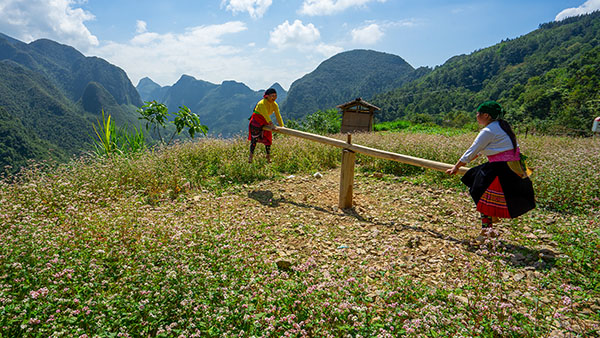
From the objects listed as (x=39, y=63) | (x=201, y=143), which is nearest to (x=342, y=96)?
(x=201, y=143)

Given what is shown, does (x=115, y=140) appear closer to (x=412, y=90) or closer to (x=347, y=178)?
(x=347, y=178)

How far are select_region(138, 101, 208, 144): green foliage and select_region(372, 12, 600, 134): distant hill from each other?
118 feet

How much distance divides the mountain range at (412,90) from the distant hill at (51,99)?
1.14ft

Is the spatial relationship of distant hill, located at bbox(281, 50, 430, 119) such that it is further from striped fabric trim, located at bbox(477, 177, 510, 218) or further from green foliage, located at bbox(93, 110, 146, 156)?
striped fabric trim, located at bbox(477, 177, 510, 218)

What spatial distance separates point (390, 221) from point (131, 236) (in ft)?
11.0

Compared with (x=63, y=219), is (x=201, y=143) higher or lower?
higher

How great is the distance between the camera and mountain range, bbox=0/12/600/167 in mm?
47438

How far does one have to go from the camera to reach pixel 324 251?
131 inches

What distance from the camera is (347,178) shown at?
15.4 ft

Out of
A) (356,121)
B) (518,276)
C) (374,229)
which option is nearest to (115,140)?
(374,229)

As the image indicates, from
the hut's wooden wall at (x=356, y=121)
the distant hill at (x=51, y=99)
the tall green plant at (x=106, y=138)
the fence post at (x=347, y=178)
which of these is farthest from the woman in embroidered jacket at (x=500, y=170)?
the hut's wooden wall at (x=356, y=121)

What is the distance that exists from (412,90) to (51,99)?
418 ft

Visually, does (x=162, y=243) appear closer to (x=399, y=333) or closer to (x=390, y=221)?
(x=399, y=333)

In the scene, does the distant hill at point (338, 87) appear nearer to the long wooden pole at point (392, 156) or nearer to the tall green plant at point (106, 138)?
the tall green plant at point (106, 138)
